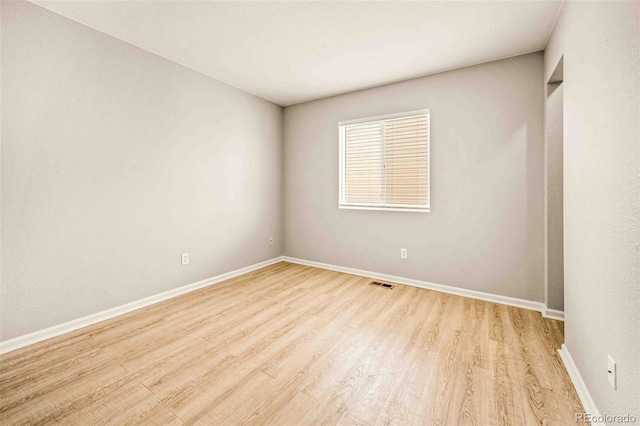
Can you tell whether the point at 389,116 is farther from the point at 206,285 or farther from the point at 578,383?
the point at 206,285

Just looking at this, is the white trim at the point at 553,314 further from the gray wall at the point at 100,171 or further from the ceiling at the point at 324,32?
the gray wall at the point at 100,171

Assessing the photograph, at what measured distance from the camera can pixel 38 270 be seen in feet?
7.04

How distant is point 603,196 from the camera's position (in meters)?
1.31

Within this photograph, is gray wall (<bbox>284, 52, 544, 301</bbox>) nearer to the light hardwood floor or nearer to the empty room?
the empty room

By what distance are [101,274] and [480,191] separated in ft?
13.1

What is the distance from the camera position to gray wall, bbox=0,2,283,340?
6.71ft

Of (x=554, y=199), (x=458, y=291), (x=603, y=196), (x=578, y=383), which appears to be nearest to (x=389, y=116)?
(x=554, y=199)

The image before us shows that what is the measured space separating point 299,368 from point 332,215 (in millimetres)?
2585

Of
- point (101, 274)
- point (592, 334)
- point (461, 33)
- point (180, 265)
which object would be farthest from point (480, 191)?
point (101, 274)

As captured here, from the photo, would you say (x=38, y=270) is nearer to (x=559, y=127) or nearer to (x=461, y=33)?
(x=461, y=33)

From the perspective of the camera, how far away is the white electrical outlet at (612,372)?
1172 mm

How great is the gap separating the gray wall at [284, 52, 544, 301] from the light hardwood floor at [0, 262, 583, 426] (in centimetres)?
56

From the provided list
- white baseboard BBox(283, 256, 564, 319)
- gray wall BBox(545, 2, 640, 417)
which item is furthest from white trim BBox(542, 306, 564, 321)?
gray wall BBox(545, 2, 640, 417)

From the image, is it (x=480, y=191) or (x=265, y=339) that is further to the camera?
(x=480, y=191)
